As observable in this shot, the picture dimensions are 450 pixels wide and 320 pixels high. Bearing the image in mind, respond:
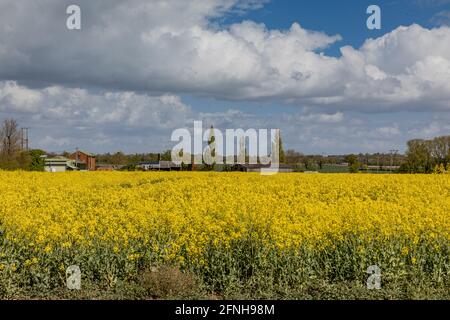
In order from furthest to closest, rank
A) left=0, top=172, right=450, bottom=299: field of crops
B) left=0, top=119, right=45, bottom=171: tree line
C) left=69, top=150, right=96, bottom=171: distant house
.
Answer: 1. left=69, top=150, right=96, bottom=171: distant house
2. left=0, top=119, right=45, bottom=171: tree line
3. left=0, top=172, right=450, bottom=299: field of crops

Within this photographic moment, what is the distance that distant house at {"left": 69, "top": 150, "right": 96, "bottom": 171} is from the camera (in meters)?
88.9

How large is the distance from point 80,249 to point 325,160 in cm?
8827

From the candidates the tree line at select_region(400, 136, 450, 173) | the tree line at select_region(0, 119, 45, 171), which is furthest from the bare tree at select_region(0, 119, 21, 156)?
the tree line at select_region(400, 136, 450, 173)

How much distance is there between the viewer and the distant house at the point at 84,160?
88.9 m

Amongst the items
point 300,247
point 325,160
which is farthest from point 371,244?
point 325,160

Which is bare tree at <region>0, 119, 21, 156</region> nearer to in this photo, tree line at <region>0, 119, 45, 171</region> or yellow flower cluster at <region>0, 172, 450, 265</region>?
tree line at <region>0, 119, 45, 171</region>

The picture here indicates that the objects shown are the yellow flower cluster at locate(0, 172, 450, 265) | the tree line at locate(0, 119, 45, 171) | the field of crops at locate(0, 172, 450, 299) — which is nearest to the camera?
the field of crops at locate(0, 172, 450, 299)

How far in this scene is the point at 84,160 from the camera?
3787 inches

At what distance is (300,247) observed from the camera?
9.31m

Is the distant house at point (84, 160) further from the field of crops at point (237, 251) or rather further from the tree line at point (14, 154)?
the field of crops at point (237, 251)

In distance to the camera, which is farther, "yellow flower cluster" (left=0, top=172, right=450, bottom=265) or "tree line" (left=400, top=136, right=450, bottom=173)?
"tree line" (left=400, top=136, right=450, bottom=173)

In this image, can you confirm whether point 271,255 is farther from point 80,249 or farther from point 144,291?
point 80,249
